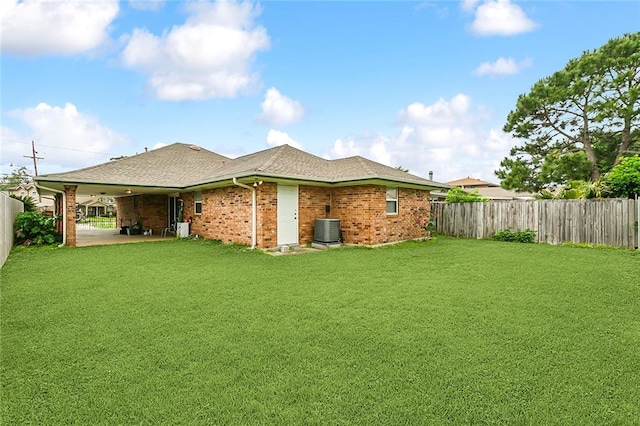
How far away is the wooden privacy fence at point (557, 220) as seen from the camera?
408 inches

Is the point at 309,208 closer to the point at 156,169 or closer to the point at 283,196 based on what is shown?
the point at 283,196

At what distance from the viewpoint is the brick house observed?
10570 millimetres

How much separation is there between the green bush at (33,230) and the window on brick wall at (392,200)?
471 inches

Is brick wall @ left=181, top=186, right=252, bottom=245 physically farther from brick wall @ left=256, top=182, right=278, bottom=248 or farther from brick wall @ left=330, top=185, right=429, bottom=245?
brick wall @ left=330, top=185, right=429, bottom=245

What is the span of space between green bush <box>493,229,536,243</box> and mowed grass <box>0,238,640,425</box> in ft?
19.1

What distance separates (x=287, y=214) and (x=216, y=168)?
21.0 ft

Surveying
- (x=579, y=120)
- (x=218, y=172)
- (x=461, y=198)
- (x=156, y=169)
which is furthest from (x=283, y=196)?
(x=579, y=120)

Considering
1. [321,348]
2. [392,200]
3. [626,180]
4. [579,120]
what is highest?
[579,120]

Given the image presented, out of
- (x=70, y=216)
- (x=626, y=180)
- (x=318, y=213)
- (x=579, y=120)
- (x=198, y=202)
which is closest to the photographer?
(x=626, y=180)

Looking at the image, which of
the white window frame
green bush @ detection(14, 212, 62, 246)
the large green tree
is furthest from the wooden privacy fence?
green bush @ detection(14, 212, 62, 246)

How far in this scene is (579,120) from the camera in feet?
62.3

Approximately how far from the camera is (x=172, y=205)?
16422mm

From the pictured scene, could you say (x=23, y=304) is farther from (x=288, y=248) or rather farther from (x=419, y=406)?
(x=288, y=248)

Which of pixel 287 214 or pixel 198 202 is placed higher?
pixel 198 202
